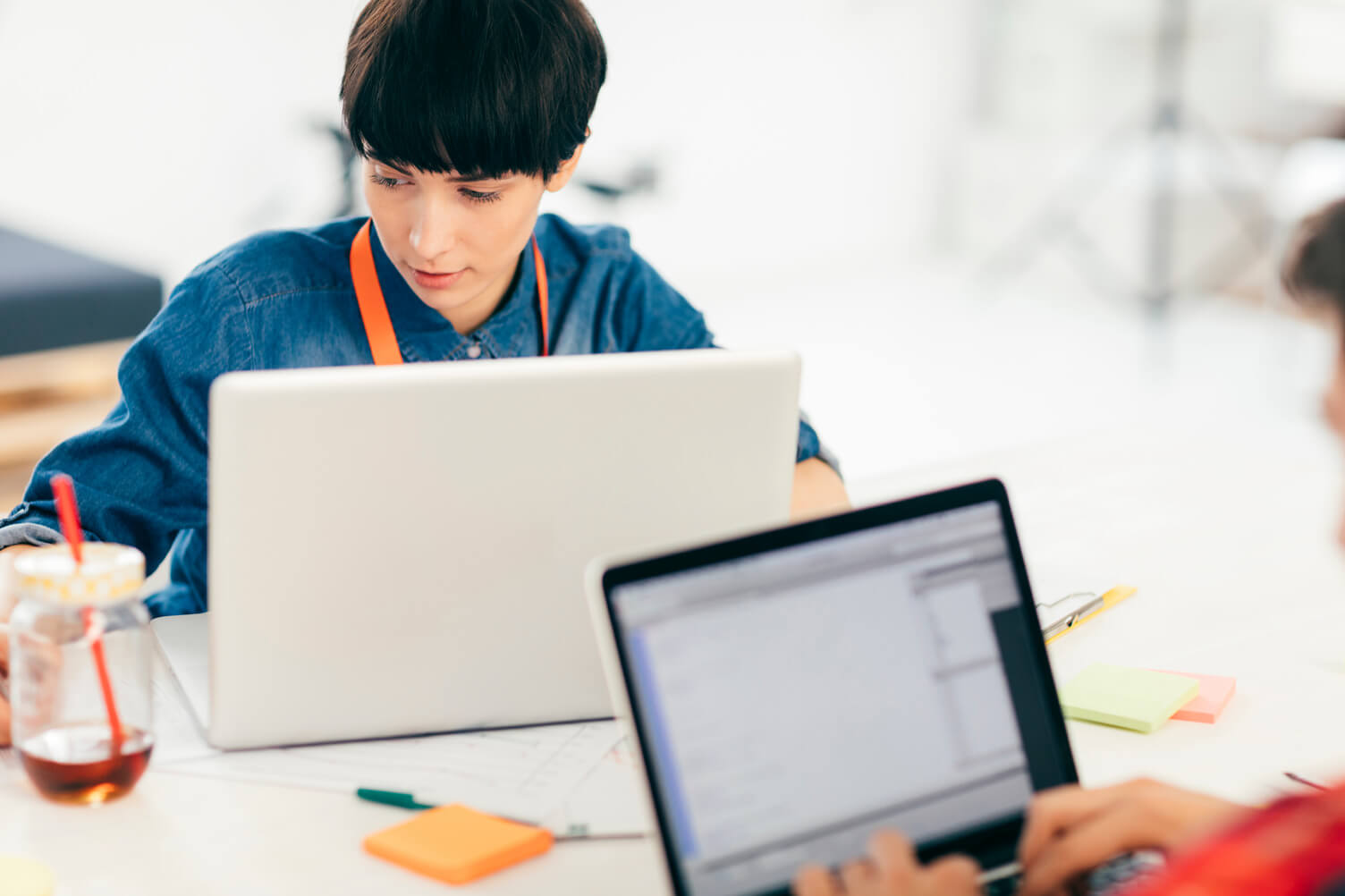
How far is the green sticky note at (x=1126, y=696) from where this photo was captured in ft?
3.41

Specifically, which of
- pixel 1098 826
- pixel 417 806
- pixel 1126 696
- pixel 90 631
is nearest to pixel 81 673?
pixel 90 631

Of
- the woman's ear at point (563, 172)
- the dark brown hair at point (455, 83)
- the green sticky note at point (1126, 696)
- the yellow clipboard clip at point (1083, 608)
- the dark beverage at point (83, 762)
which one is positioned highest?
the dark brown hair at point (455, 83)

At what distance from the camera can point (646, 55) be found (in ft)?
16.5

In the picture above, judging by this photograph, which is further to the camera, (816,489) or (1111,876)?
(816,489)

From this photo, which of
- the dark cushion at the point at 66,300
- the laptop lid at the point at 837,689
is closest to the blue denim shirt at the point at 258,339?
the laptop lid at the point at 837,689

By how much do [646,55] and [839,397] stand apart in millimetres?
1642

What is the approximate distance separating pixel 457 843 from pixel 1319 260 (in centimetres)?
59

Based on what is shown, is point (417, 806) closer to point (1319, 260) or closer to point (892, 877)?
point (892, 877)

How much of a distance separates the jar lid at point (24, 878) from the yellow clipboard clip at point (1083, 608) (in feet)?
2.55

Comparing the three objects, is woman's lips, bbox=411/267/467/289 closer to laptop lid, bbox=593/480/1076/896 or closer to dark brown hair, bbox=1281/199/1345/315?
laptop lid, bbox=593/480/1076/896

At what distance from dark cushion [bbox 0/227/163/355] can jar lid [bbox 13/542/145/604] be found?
2.23m

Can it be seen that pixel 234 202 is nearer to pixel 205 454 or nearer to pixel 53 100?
pixel 53 100

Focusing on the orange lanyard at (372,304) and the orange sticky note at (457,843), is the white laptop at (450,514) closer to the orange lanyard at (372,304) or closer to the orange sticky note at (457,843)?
the orange sticky note at (457,843)

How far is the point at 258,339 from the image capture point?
1.34 meters
